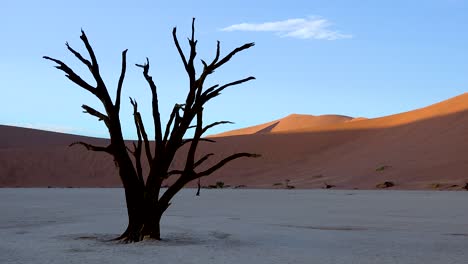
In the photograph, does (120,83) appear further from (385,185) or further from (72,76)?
(385,185)

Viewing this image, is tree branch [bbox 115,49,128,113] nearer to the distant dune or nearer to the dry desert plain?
the dry desert plain

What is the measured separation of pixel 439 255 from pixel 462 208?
8533 mm

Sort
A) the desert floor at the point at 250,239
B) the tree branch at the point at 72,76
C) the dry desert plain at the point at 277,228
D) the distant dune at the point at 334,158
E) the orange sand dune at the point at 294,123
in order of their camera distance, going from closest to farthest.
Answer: the desert floor at the point at 250,239 → the dry desert plain at the point at 277,228 → the tree branch at the point at 72,76 → the distant dune at the point at 334,158 → the orange sand dune at the point at 294,123

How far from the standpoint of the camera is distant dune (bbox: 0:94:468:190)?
35.6m

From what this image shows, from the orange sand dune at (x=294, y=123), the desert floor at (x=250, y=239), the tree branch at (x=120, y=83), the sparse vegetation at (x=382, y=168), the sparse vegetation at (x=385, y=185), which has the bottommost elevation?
the desert floor at (x=250, y=239)

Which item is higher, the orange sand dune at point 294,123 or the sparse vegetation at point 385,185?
the orange sand dune at point 294,123

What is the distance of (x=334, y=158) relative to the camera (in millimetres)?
47875

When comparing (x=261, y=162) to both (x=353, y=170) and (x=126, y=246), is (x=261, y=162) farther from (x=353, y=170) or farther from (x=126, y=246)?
(x=126, y=246)

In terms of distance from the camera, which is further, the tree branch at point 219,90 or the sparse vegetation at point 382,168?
the sparse vegetation at point 382,168

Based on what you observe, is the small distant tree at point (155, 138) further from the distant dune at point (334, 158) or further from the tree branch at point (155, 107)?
the distant dune at point (334, 158)

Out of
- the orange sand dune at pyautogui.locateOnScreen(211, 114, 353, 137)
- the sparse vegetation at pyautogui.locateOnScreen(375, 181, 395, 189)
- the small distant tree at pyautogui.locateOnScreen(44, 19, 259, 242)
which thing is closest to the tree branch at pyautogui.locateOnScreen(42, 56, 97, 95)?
the small distant tree at pyautogui.locateOnScreen(44, 19, 259, 242)

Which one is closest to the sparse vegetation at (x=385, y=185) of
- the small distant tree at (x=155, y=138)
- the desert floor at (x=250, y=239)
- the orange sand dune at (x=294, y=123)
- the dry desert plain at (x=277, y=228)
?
the dry desert plain at (x=277, y=228)

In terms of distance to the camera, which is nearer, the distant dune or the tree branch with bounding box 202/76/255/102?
the tree branch with bounding box 202/76/255/102

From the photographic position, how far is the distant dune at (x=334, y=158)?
35.6m
